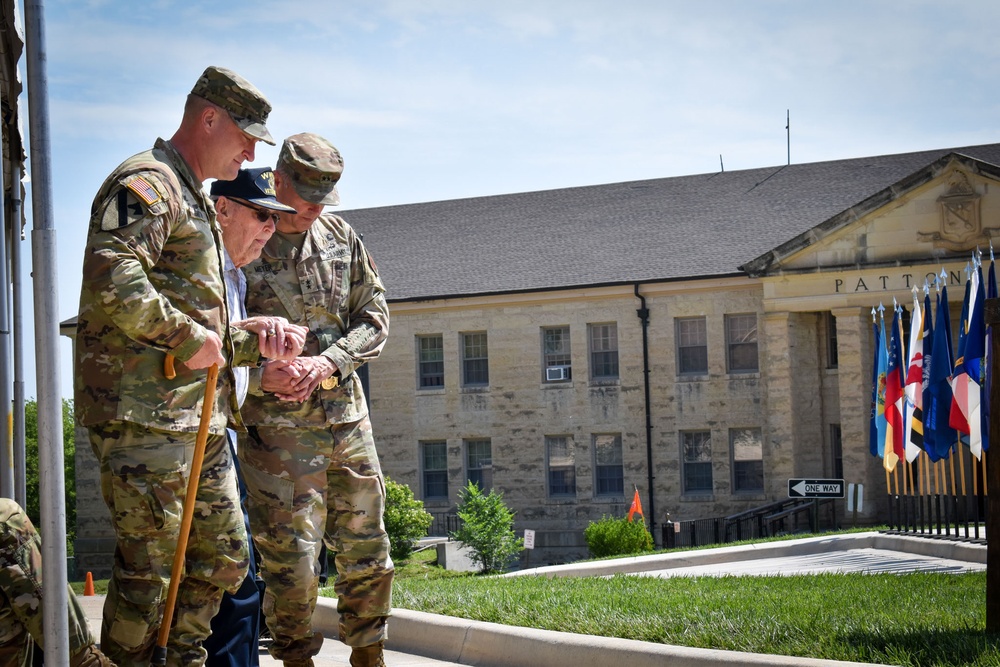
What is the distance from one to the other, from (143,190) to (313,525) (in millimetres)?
1732

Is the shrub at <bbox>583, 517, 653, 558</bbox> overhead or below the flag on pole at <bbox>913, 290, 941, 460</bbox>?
below

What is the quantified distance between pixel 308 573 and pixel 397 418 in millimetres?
35543

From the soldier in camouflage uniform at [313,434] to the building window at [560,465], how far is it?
33.5 m

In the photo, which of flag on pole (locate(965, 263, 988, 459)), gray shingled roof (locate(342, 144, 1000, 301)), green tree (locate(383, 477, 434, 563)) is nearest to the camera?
flag on pole (locate(965, 263, 988, 459))

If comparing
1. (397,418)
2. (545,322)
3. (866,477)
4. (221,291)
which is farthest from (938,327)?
(397,418)

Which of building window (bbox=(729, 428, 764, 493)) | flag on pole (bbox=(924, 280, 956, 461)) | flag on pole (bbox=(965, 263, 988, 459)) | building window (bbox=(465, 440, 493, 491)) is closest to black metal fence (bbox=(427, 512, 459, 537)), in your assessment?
building window (bbox=(465, 440, 493, 491))

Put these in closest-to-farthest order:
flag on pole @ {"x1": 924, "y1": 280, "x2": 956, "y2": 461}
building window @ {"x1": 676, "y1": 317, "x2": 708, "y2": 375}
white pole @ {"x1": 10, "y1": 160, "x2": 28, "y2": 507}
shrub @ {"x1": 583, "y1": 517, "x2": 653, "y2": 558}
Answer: white pole @ {"x1": 10, "y1": 160, "x2": 28, "y2": 507} → flag on pole @ {"x1": 924, "y1": 280, "x2": 956, "y2": 461} → shrub @ {"x1": 583, "y1": 517, "x2": 653, "y2": 558} → building window @ {"x1": 676, "y1": 317, "x2": 708, "y2": 375}

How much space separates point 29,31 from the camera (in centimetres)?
422

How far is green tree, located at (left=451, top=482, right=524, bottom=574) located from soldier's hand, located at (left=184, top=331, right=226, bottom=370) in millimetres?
21801

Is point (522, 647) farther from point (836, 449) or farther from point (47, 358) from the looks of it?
point (836, 449)

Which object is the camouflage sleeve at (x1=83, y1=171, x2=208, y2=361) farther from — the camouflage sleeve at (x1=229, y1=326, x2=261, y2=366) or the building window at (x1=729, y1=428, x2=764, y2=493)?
the building window at (x1=729, y1=428, x2=764, y2=493)

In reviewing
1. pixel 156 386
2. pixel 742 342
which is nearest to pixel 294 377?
pixel 156 386

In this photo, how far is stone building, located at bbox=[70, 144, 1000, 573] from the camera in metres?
34.8

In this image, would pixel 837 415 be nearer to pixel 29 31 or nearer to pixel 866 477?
pixel 866 477
